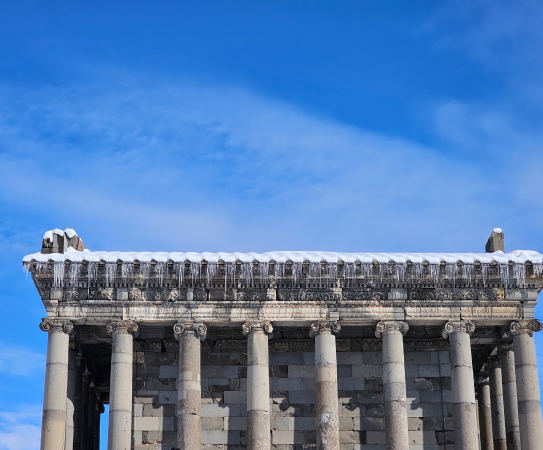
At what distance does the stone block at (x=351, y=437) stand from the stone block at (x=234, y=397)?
11.6 ft

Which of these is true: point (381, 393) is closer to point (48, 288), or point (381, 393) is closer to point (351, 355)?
point (351, 355)

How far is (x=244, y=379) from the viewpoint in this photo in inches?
1350

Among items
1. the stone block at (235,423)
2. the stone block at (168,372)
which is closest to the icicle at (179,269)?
the stone block at (168,372)

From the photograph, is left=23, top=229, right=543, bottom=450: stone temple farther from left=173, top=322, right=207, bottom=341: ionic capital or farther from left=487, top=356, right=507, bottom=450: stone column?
left=487, top=356, right=507, bottom=450: stone column

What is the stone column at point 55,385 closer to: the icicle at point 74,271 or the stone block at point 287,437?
the icicle at point 74,271

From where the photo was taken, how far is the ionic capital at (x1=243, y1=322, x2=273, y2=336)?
106ft

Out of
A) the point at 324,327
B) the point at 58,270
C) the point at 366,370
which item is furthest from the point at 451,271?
the point at 58,270

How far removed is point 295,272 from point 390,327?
3.61 metres

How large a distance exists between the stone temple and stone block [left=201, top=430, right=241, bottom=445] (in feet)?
0.11

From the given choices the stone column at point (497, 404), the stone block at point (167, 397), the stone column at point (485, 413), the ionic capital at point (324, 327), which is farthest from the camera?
the stone column at point (485, 413)

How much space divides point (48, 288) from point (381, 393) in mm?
11942

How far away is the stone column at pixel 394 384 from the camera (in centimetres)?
3091

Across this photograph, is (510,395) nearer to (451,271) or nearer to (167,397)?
(451,271)

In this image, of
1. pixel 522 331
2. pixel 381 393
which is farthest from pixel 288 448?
pixel 522 331
